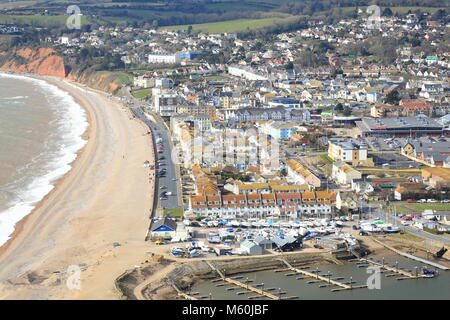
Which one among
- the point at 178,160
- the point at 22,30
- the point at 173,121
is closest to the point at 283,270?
the point at 178,160

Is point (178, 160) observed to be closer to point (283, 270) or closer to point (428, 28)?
point (283, 270)

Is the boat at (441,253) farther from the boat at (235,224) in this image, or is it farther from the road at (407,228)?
the boat at (235,224)

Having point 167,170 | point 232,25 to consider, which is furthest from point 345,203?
point 232,25

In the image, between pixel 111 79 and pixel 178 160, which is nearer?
pixel 178 160

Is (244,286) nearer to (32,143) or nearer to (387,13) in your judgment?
(32,143)

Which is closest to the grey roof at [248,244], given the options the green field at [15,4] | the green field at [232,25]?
the green field at [232,25]
